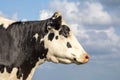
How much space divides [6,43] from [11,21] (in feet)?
3.82

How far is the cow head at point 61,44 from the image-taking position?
1471 centimetres

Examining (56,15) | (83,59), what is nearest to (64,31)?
(56,15)

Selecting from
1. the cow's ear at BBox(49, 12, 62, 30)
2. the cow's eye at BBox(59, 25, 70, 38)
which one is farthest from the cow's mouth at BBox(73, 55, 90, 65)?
the cow's ear at BBox(49, 12, 62, 30)

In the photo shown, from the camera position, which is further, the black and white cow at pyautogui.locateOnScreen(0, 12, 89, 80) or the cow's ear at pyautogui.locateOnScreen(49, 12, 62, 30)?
the cow's ear at pyautogui.locateOnScreen(49, 12, 62, 30)

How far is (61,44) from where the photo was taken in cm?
1493

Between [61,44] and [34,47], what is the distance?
1.21 m

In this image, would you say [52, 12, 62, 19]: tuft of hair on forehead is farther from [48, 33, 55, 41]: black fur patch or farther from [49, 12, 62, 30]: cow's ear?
[48, 33, 55, 41]: black fur patch

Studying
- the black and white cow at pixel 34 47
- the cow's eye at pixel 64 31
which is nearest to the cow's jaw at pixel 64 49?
the black and white cow at pixel 34 47

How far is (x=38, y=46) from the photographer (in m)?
15.2

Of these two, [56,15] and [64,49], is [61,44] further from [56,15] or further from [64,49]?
[56,15]

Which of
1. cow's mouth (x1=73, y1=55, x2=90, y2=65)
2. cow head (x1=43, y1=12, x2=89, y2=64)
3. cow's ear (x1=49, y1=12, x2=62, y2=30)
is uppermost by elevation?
cow's ear (x1=49, y1=12, x2=62, y2=30)

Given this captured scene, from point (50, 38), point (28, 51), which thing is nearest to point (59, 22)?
point (50, 38)

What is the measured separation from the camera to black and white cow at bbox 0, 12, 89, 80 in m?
14.8

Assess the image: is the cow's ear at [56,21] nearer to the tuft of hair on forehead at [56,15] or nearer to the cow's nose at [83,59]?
the tuft of hair on forehead at [56,15]
